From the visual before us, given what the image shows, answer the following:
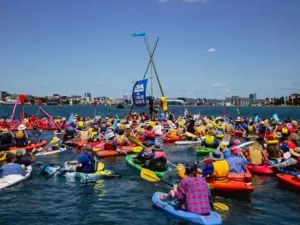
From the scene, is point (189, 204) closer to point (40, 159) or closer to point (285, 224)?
point (285, 224)

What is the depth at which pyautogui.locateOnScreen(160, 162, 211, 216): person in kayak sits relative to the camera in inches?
353

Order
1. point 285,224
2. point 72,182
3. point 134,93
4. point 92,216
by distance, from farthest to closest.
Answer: point 134,93 → point 72,182 → point 92,216 → point 285,224

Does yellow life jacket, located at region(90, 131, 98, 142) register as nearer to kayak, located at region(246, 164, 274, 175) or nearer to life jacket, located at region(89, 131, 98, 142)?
life jacket, located at region(89, 131, 98, 142)

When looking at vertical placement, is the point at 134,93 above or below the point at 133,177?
above

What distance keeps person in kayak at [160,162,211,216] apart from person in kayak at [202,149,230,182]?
2652 mm

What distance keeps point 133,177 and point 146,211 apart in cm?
469

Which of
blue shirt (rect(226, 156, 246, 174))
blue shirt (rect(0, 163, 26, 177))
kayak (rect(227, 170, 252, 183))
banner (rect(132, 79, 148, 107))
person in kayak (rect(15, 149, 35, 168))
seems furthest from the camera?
banner (rect(132, 79, 148, 107))

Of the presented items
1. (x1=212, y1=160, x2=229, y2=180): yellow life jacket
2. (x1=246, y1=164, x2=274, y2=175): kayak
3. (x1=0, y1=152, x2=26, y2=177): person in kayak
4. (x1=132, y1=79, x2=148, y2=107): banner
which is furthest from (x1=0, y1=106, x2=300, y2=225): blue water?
(x1=132, y1=79, x2=148, y2=107): banner

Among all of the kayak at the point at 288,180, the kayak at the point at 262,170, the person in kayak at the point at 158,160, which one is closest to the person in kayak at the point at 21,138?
the person in kayak at the point at 158,160

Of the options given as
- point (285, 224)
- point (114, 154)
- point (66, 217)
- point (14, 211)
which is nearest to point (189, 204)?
point (285, 224)

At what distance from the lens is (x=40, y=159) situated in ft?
67.7

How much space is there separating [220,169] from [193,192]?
3.11 m

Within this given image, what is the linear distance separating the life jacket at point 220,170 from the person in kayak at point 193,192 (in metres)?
2.72

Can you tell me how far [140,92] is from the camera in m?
35.8
